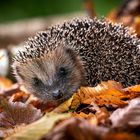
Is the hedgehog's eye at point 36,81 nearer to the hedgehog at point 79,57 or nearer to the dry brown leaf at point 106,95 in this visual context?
the hedgehog at point 79,57

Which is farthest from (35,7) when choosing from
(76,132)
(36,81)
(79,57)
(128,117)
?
(76,132)

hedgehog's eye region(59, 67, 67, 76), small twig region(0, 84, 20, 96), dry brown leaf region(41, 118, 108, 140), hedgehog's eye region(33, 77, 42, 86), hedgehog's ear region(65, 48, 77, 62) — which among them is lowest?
dry brown leaf region(41, 118, 108, 140)

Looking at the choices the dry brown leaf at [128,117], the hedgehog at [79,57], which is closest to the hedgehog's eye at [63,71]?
the hedgehog at [79,57]

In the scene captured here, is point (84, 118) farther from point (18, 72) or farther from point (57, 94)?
point (18, 72)

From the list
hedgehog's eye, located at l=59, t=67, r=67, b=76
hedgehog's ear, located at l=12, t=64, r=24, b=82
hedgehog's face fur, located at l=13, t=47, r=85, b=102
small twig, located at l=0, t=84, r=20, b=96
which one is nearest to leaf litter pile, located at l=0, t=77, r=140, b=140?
hedgehog's face fur, located at l=13, t=47, r=85, b=102

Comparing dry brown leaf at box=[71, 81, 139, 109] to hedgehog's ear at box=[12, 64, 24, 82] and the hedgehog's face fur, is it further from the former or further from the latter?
hedgehog's ear at box=[12, 64, 24, 82]

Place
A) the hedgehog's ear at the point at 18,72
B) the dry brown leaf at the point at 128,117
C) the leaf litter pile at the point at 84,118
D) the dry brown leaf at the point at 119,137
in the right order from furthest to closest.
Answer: the hedgehog's ear at the point at 18,72 → the dry brown leaf at the point at 128,117 → the leaf litter pile at the point at 84,118 → the dry brown leaf at the point at 119,137

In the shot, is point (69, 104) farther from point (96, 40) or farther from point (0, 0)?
point (0, 0)
